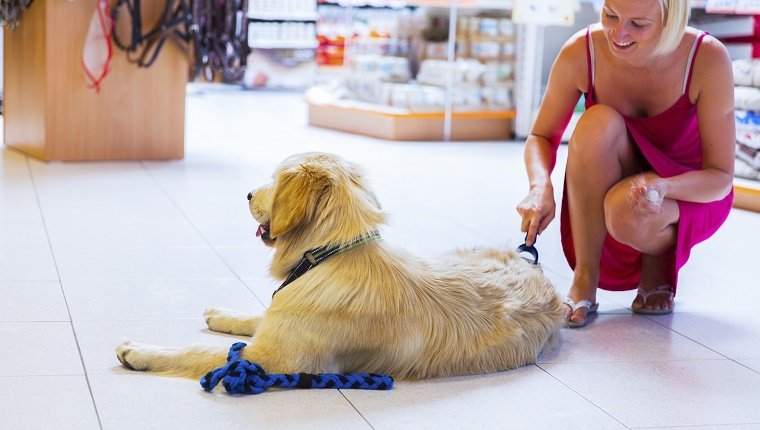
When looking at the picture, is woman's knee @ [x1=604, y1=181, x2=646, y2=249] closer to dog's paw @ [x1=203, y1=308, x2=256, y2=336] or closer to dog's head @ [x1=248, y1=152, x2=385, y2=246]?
dog's head @ [x1=248, y1=152, x2=385, y2=246]

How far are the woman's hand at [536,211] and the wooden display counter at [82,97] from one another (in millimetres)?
3354

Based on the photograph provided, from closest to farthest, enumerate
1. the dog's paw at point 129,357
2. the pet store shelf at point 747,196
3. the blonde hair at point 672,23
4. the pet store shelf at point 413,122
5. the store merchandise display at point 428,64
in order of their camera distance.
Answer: the dog's paw at point 129,357 < the blonde hair at point 672,23 < the pet store shelf at point 747,196 < the pet store shelf at point 413,122 < the store merchandise display at point 428,64

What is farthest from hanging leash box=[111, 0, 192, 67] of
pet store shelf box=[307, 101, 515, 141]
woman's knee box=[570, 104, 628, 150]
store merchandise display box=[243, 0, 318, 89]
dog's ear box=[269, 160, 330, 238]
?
store merchandise display box=[243, 0, 318, 89]

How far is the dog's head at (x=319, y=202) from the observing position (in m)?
2.25

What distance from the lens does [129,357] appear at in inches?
92.0

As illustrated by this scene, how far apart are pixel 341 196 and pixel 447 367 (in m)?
0.49

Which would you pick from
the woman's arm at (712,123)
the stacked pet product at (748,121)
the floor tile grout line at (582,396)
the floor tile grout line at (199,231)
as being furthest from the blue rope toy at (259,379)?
the stacked pet product at (748,121)

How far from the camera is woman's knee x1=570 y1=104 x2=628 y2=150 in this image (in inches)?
116

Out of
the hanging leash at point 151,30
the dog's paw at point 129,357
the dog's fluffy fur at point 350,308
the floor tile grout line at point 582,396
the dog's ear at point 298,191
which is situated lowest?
the floor tile grout line at point 582,396

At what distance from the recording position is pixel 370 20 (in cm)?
867

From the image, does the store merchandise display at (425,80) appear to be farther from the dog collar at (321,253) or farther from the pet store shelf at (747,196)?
the dog collar at (321,253)

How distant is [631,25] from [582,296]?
80cm

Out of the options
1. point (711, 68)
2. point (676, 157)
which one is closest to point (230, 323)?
point (676, 157)

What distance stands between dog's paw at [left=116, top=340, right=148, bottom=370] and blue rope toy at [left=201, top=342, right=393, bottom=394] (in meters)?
0.19
